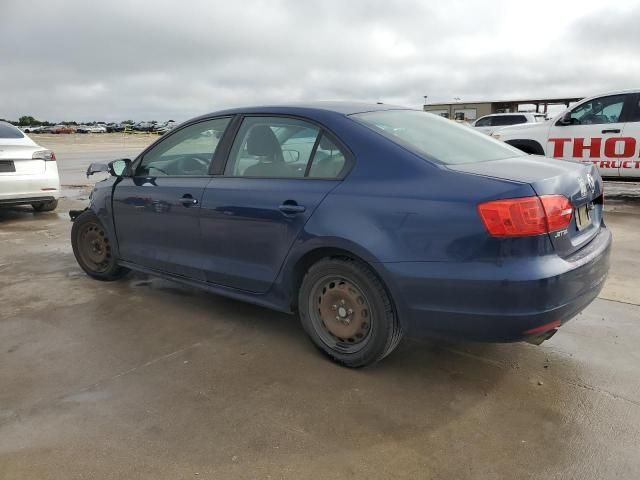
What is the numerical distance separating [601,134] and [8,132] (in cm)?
928

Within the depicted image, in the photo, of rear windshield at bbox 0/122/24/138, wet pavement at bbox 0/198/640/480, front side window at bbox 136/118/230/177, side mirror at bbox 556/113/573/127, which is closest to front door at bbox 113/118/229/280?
front side window at bbox 136/118/230/177

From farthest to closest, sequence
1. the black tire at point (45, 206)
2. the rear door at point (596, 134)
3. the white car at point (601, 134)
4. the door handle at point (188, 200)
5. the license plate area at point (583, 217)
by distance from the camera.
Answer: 1. the black tire at point (45, 206)
2. the rear door at point (596, 134)
3. the white car at point (601, 134)
4. the door handle at point (188, 200)
5. the license plate area at point (583, 217)

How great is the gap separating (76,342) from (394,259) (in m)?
2.26

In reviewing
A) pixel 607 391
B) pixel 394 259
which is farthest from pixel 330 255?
pixel 607 391

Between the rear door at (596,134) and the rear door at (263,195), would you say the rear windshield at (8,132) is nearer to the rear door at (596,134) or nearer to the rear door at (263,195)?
the rear door at (263,195)

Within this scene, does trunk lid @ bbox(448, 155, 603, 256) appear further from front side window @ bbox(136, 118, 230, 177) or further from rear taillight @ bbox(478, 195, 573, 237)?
Result: front side window @ bbox(136, 118, 230, 177)

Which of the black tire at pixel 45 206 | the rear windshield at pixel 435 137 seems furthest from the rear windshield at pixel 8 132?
the rear windshield at pixel 435 137

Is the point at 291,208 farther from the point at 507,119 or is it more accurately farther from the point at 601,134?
the point at 507,119

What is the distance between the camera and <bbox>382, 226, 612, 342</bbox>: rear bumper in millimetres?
2576

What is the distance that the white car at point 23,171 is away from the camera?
766cm

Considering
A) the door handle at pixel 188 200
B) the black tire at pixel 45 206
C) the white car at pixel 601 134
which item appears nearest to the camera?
the door handle at pixel 188 200

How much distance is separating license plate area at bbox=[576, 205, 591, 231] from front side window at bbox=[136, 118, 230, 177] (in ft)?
7.63

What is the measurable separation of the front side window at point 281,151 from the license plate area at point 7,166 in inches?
214

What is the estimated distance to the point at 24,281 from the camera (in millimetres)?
5059
